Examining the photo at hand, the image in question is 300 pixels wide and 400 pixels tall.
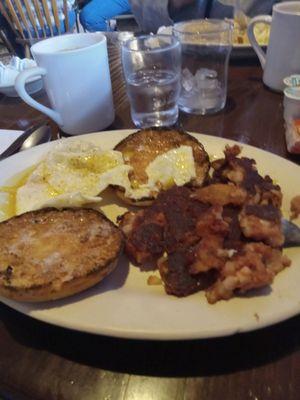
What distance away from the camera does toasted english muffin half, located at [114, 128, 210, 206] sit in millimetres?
954

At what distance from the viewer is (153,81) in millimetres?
1318

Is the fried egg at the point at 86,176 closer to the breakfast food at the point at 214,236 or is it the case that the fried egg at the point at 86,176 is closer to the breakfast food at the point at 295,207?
the breakfast food at the point at 214,236

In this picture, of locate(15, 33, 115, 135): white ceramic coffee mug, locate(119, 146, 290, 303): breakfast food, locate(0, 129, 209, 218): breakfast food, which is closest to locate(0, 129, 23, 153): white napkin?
locate(15, 33, 115, 135): white ceramic coffee mug

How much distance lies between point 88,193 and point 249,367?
54 centimetres

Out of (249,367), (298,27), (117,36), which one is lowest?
(249,367)

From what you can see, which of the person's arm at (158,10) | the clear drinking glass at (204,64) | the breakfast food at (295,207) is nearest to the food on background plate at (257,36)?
the clear drinking glass at (204,64)

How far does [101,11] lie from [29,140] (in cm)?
326

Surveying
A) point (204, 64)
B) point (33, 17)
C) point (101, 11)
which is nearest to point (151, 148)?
point (204, 64)

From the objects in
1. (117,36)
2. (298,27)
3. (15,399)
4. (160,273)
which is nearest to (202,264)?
(160,273)

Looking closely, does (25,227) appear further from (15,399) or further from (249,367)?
(249,367)

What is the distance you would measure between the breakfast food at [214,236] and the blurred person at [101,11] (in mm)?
3631

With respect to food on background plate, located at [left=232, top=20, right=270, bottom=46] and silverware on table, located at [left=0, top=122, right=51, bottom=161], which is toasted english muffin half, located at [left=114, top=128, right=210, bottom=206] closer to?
silverware on table, located at [left=0, top=122, right=51, bottom=161]

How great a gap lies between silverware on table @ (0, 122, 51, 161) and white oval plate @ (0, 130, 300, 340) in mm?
645

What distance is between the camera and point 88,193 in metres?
0.90
